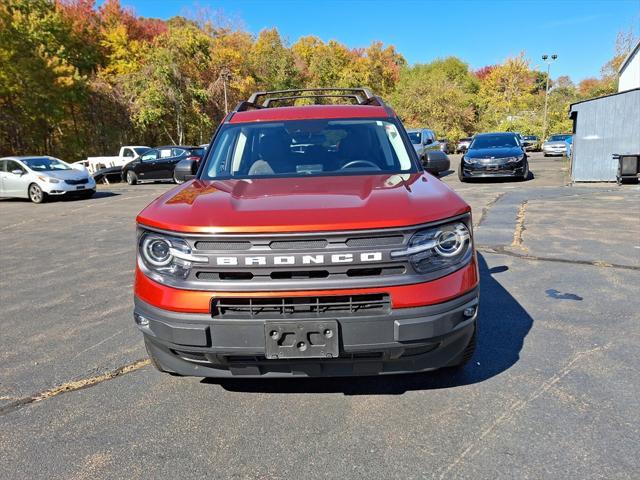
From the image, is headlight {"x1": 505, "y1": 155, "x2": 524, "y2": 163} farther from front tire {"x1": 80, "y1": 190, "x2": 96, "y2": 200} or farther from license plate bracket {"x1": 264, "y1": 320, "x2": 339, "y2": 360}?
license plate bracket {"x1": 264, "y1": 320, "x2": 339, "y2": 360}

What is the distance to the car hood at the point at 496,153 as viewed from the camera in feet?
51.6

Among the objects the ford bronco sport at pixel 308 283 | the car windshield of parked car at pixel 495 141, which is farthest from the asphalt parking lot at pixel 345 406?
the car windshield of parked car at pixel 495 141

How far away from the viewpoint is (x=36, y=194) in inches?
606

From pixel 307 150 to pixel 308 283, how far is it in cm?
172

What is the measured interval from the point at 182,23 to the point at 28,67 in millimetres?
26177

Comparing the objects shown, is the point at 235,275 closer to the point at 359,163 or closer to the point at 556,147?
the point at 359,163

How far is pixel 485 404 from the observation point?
285cm

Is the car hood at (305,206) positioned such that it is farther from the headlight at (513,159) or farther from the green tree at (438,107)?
the green tree at (438,107)

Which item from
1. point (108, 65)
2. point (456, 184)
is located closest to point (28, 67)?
point (108, 65)

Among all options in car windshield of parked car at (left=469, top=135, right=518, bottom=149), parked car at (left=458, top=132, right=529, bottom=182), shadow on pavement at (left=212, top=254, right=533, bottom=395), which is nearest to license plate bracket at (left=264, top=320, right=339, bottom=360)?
shadow on pavement at (left=212, top=254, right=533, bottom=395)

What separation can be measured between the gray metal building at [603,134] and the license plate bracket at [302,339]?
15699 mm

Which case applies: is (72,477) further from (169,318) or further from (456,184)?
(456,184)

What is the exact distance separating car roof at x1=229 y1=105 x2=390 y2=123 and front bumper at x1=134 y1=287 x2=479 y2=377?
2088 millimetres

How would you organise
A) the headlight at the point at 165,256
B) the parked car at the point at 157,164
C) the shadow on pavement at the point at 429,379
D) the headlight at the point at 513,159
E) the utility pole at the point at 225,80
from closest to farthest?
1. the headlight at the point at 165,256
2. the shadow on pavement at the point at 429,379
3. the headlight at the point at 513,159
4. the parked car at the point at 157,164
5. the utility pole at the point at 225,80
